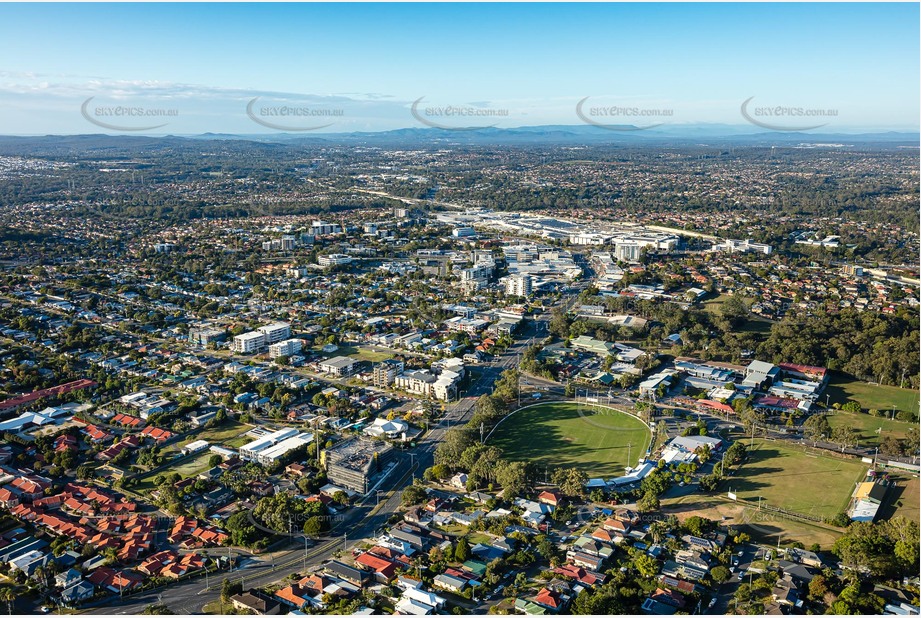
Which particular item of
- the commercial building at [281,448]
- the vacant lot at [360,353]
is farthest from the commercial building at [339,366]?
the commercial building at [281,448]

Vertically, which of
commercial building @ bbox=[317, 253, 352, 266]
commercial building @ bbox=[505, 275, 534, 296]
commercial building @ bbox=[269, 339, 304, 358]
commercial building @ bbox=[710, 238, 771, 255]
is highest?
commercial building @ bbox=[710, 238, 771, 255]

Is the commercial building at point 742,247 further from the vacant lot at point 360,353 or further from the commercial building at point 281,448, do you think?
the commercial building at point 281,448

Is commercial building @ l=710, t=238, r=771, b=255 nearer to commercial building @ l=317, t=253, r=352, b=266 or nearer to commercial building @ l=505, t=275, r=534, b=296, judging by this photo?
commercial building @ l=505, t=275, r=534, b=296

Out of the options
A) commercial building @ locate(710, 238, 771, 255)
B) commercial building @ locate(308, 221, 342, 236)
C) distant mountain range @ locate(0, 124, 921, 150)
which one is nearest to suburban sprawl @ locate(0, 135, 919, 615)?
commercial building @ locate(710, 238, 771, 255)

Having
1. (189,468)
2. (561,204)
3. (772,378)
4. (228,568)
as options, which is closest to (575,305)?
(772,378)

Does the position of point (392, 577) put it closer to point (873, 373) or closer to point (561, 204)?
point (873, 373)
